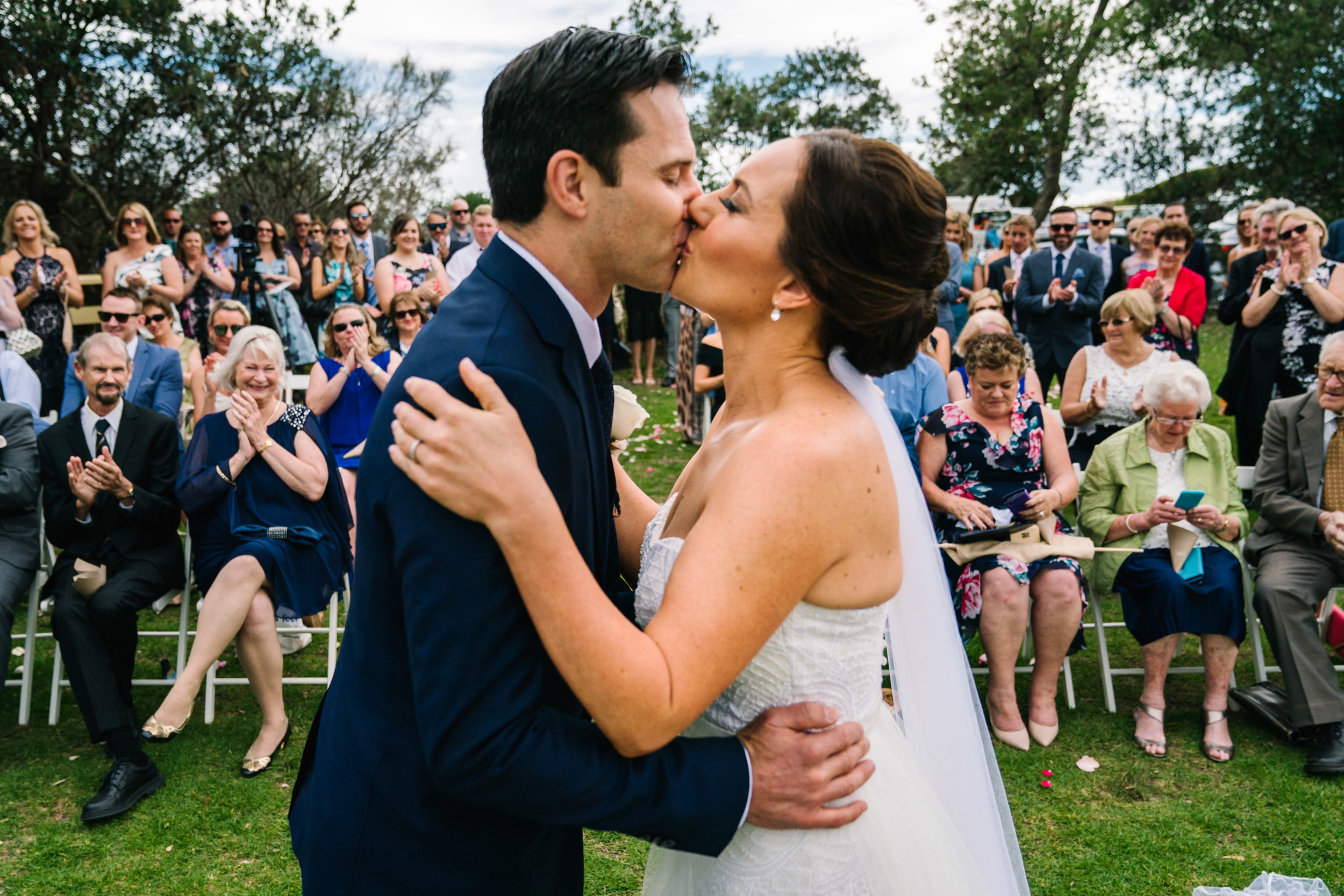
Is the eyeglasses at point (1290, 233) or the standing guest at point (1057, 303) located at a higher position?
the eyeglasses at point (1290, 233)

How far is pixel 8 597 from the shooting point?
17.0 feet

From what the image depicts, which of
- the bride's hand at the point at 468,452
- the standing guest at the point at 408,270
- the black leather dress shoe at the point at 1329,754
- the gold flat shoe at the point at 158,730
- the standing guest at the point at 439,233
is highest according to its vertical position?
the standing guest at the point at 439,233

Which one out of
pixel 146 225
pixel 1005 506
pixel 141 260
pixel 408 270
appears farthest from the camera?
pixel 408 270

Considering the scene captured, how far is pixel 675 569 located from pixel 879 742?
749 mm

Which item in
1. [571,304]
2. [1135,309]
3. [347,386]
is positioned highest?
[571,304]

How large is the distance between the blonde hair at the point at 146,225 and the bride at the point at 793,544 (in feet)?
27.8

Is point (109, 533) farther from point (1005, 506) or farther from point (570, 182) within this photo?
point (1005, 506)

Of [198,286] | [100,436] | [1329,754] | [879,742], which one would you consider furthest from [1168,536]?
[198,286]

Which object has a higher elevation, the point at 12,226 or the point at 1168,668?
the point at 12,226

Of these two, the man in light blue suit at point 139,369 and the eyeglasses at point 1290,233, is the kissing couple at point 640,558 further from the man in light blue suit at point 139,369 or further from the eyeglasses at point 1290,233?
the eyeglasses at point 1290,233

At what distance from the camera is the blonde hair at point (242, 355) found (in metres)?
5.66

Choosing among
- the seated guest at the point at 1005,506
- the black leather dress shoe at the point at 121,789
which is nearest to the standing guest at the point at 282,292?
the black leather dress shoe at the point at 121,789

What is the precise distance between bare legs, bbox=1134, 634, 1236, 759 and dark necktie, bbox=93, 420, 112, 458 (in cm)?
585

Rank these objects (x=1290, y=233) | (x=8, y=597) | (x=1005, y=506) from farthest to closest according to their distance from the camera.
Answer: (x=1290, y=233) → (x=1005, y=506) → (x=8, y=597)
